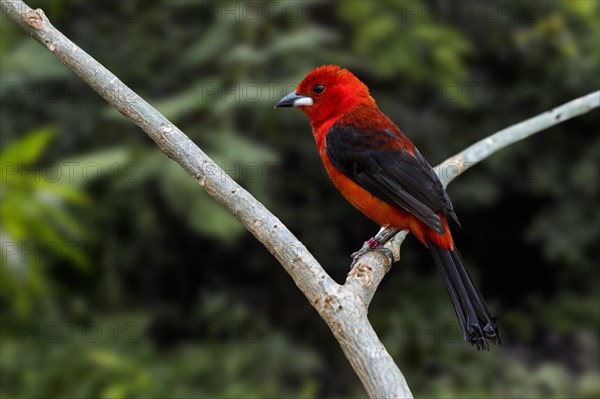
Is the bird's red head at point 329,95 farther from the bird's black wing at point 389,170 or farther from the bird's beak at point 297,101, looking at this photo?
the bird's black wing at point 389,170

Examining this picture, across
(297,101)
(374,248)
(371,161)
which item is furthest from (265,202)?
(374,248)

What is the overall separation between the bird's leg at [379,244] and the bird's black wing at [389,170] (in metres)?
0.15

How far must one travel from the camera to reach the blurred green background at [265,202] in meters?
4.58

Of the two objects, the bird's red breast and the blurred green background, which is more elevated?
the blurred green background

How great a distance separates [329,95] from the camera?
118 inches

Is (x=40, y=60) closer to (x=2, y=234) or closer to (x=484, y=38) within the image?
(x=2, y=234)

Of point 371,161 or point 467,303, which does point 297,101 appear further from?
point 467,303

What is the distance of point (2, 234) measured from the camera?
4.21 meters

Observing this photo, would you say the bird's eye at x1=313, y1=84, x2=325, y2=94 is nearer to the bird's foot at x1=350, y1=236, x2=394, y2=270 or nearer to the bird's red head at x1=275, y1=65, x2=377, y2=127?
the bird's red head at x1=275, y1=65, x2=377, y2=127

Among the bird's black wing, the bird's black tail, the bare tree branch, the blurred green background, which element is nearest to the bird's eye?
the bird's black wing

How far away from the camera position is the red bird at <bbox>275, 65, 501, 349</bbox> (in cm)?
251

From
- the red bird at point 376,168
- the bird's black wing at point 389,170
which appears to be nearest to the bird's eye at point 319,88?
the red bird at point 376,168

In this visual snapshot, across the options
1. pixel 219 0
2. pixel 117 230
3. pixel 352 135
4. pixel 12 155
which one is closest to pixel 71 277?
pixel 117 230

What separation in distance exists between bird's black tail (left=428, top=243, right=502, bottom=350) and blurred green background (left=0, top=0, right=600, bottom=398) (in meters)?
2.10
